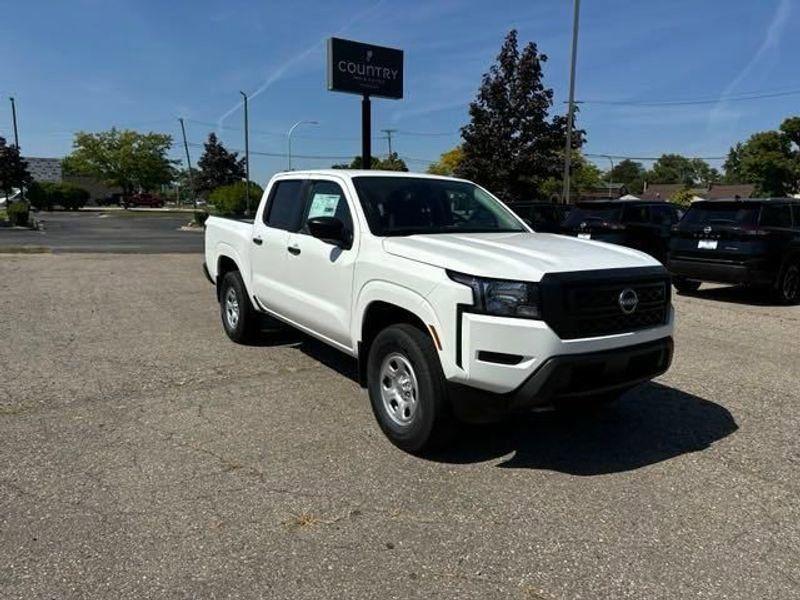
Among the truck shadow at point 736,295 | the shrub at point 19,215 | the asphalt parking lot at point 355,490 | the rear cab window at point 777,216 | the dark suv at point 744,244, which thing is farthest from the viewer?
the shrub at point 19,215

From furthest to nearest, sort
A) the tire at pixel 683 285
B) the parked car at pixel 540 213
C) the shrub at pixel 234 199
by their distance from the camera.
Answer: the shrub at pixel 234 199 → the parked car at pixel 540 213 → the tire at pixel 683 285

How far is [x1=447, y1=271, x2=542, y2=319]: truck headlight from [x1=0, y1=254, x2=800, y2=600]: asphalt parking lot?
39.8 inches

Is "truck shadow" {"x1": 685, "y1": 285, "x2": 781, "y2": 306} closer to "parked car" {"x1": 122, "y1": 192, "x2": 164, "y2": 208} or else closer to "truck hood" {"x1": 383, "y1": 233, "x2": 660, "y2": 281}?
"truck hood" {"x1": 383, "y1": 233, "x2": 660, "y2": 281}

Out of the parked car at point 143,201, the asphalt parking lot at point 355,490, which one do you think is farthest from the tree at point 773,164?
the asphalt parking lot at point 355,490

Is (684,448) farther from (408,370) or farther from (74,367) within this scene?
(74,367)

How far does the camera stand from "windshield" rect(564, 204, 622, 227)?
41.5 feet

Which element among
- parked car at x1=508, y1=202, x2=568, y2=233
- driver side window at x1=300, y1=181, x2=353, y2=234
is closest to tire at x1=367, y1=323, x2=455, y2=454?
driver side window at x1=300, y1=181, x2=353, y2=234

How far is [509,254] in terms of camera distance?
4.01m

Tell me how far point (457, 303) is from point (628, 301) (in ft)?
3.49

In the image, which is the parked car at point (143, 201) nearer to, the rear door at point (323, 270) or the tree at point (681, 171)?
the rear door at point (323, 270)

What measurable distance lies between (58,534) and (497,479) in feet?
7.62

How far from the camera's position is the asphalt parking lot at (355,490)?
2867 mm

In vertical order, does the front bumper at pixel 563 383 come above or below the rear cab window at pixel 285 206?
below

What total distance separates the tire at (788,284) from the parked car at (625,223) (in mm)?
2331
